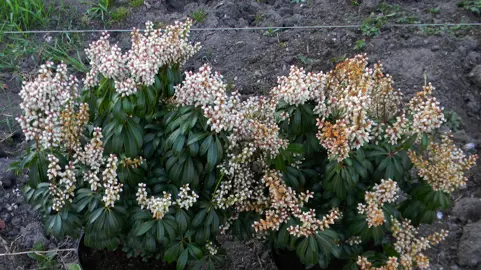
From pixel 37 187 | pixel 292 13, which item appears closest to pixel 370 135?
pixel 37 187

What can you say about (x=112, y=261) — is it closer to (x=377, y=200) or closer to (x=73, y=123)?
(x=73, y=123)

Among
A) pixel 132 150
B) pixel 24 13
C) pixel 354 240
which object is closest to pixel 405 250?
pixel 354 240

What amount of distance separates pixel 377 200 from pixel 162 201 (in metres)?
0.95

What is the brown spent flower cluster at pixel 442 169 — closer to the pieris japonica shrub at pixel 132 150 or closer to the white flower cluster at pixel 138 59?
the pieris japonica shrub at pixel 132 150

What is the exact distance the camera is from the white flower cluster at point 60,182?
2.41m

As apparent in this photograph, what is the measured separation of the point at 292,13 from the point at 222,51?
2.82 ft

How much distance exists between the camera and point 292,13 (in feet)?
16.9

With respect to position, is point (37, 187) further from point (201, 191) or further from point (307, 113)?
point (307, 113)

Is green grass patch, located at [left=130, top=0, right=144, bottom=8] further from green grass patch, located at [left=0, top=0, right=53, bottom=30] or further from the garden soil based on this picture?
green grass patch, located at [left=0, top=0, right=53, bottom=30]

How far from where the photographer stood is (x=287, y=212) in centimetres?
255

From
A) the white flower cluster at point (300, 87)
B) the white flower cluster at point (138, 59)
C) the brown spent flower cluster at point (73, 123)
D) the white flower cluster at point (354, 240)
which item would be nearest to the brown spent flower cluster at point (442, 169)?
the white flower cluster at point (354, 240)

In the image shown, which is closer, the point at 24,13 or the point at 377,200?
the point at 377,200

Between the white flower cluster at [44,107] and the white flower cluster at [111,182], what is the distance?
255 mm

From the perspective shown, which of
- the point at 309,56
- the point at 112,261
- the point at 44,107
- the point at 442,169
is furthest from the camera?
the point at 309,56
